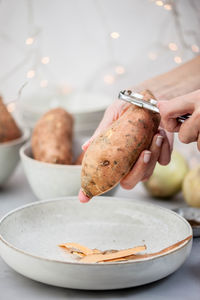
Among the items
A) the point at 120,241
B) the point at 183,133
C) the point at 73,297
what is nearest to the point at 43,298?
the point at 73,297

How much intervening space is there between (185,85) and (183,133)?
291 mm

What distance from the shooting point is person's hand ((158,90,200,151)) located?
2.32ft

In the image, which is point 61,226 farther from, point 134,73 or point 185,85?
point 134,73

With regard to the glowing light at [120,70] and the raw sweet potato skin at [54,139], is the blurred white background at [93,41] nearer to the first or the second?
the glowing light at [120,70]

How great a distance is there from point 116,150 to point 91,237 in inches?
7.1

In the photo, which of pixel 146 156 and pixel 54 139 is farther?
pixel 54 139

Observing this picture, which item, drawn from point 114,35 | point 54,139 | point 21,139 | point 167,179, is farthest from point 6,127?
point 114,35

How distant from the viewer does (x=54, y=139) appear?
1095mm

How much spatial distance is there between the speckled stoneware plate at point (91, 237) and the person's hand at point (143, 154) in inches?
3.0

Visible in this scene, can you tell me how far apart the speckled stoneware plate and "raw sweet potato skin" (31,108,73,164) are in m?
0.17

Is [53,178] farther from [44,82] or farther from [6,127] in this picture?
[44,82]

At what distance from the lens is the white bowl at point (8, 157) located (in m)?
1.15

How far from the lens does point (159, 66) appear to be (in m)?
1.80

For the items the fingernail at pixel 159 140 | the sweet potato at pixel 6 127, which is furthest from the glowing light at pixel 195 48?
the fingernail at pixel 159 140
